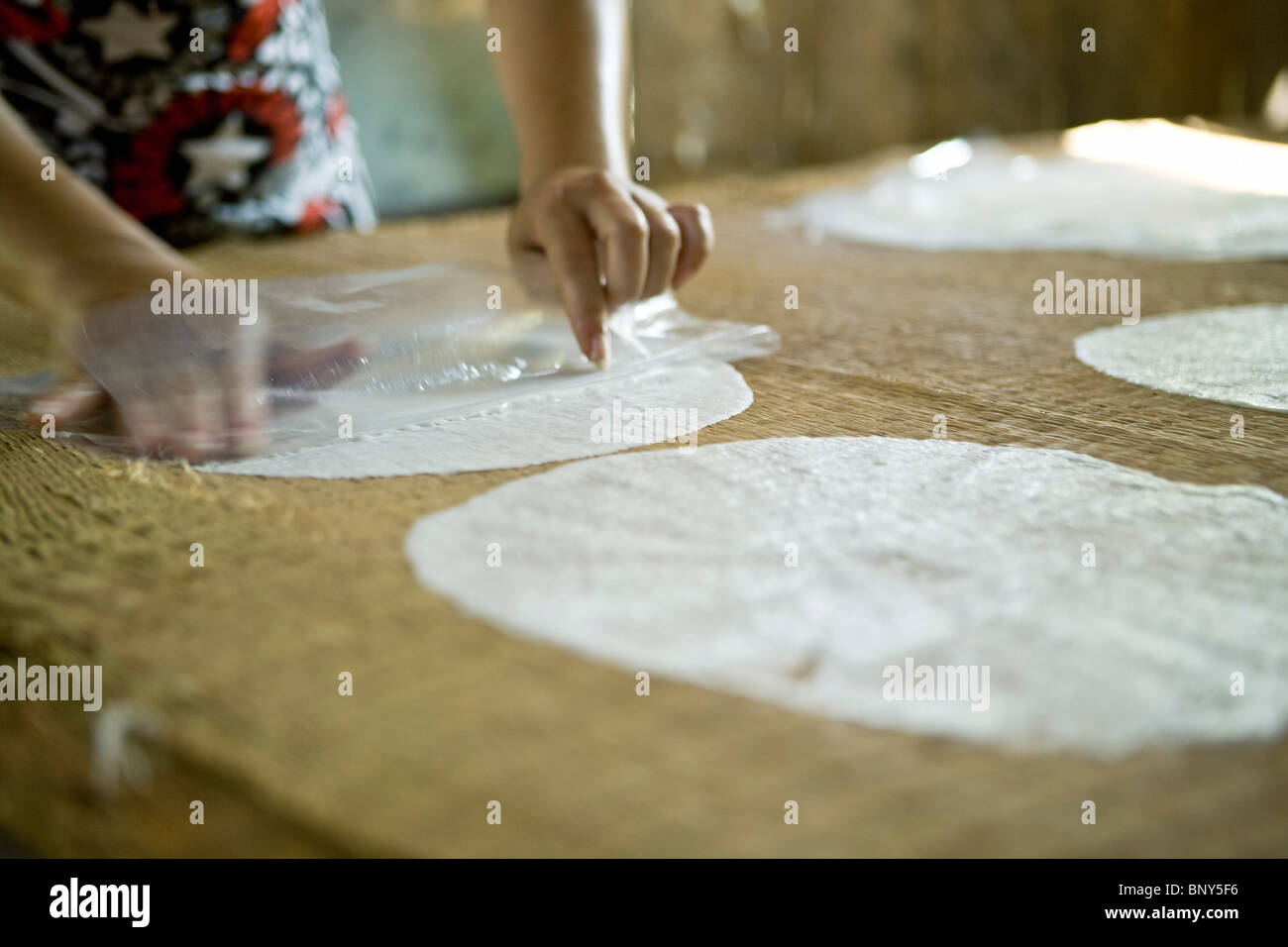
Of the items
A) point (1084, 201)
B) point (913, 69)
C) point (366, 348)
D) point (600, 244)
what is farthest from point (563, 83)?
point (913, 69)

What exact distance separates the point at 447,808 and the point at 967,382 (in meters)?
0.53

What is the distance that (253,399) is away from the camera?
0.67 meters

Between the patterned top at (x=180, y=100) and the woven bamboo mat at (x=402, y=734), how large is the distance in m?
0.64

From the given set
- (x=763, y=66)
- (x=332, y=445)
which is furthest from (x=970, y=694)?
(x=763, y=66)

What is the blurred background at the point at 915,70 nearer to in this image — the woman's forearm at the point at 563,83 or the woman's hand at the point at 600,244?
the woman's forearm at the point at 563,83

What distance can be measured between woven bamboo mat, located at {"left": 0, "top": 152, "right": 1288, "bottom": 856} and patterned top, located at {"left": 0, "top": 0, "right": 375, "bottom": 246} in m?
0.64

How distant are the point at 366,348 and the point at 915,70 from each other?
2.78m

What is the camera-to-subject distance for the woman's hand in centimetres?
78

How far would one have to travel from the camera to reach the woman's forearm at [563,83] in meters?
0.96

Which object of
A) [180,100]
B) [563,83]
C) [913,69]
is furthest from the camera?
[913,69]

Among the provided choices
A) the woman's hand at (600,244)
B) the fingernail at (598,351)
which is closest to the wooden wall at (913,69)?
the woman's hand at (600,244)

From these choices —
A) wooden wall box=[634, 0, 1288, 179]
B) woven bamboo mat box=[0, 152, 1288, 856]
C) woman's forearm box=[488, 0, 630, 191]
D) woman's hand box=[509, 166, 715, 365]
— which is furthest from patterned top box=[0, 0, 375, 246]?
wooden wall box=[634, 0, 1288, 179]

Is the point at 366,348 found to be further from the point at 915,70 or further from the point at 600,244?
the point at 915,70

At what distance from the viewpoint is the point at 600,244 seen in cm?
82
